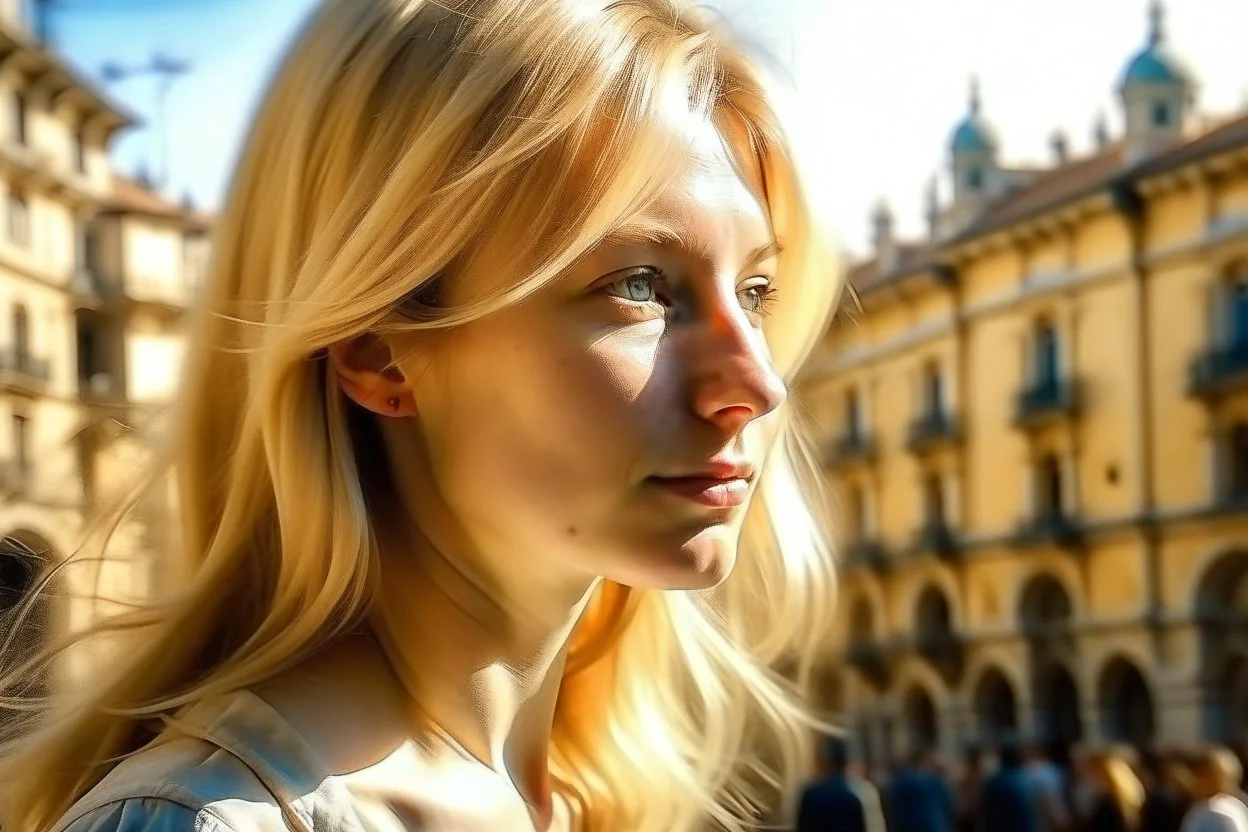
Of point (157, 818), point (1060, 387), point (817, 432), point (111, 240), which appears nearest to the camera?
point (157, 818)

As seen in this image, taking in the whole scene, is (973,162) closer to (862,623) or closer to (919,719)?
(862,623)

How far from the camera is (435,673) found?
996 millimetres

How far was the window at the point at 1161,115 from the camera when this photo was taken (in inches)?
1109

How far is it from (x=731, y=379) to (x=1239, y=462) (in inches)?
1020

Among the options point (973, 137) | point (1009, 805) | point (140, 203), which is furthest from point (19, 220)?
point (973, 137)

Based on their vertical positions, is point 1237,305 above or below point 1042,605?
above

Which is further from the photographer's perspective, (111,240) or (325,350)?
(111,240)

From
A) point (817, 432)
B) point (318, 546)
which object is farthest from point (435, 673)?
point (817, 432)

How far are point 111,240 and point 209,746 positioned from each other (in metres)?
26.1

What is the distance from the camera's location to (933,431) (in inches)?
1264

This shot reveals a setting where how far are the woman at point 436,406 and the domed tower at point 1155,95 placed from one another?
28.6 meters

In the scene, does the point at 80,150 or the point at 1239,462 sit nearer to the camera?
the point at 80,150

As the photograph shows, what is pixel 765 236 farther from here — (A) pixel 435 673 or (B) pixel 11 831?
(B) pixel 11 831

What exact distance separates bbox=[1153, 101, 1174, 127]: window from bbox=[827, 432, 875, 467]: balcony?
902 centimetres
